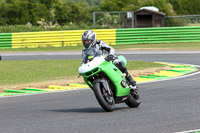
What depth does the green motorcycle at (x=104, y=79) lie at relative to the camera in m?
8.13

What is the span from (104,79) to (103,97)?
0.31 m

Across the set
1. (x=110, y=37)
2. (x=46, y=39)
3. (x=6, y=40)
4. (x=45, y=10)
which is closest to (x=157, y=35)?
(x=110, y=37)

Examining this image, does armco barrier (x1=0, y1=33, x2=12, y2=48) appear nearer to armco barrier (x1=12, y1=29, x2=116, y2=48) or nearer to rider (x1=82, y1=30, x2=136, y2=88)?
armco barrier (x1=12, y1=29, x2=116, y2=48)

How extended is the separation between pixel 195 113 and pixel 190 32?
23607 mm

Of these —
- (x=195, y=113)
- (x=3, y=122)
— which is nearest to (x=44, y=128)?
(x=3, y=122)

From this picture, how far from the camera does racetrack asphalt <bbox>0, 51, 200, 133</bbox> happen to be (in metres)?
6.84

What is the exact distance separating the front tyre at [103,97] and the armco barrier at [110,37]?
74.5ft

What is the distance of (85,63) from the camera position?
27.7 ft

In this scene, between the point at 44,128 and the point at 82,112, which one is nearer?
the point at 44,128

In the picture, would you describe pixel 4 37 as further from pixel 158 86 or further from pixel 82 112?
pixel 82 112

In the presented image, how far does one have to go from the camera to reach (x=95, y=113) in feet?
27.3

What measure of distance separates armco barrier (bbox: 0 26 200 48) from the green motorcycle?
2245 cm

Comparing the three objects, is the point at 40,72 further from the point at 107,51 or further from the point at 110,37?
the point at 110,37

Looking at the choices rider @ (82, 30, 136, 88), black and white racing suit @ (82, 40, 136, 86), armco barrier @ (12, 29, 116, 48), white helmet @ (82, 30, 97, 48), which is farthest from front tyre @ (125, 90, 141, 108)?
armco barrier @ (12, 29, 116, 48)
